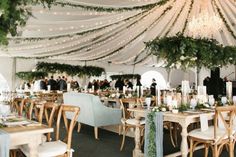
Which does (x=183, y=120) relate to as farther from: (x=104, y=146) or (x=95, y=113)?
(x=95, y=113)

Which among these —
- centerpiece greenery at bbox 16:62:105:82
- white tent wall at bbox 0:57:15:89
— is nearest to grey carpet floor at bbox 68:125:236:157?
centerpiece greenery at bbox 16:62:105:82

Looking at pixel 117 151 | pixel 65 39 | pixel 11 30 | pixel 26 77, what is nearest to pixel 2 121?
pixel 11 30

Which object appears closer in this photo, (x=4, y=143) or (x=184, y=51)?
(x=4, y=143)

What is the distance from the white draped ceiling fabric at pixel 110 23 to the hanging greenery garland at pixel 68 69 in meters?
3.75

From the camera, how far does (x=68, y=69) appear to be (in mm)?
15375

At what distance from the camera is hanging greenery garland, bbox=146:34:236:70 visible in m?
5.19

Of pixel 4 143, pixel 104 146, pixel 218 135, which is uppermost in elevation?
pixel 4 143

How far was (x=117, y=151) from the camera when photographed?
503 cm

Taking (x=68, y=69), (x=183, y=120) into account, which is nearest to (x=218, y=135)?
(x=183, y=120)

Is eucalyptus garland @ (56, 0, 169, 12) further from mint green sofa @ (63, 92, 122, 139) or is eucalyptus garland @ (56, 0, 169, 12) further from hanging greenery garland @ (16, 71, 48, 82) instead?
hanging greenery garland @ (16, 71, 48, 82)

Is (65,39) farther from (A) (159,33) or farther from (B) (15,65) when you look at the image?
(B) (15,65)

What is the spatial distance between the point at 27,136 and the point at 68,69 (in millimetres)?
12852

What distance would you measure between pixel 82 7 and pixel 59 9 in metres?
0.50

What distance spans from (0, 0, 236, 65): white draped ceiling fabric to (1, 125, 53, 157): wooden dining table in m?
3.00
